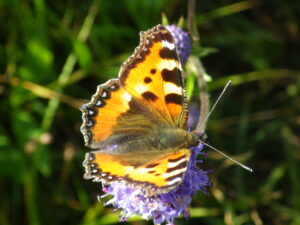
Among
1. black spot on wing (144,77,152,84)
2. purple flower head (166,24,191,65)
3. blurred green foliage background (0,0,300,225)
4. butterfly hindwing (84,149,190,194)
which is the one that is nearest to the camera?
butterfly hindwing (84,149,190,194)

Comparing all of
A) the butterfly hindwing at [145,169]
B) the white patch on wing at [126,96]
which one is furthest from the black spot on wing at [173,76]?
the butterfly hindwing at [145,169]

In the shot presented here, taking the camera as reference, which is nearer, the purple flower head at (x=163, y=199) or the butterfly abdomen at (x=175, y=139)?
the purple flower head at (x=163, y=199)

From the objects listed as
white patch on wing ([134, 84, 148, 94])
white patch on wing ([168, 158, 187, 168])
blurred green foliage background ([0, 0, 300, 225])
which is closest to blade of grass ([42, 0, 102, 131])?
blurred green foliage background ([0, 0, 300, 225])

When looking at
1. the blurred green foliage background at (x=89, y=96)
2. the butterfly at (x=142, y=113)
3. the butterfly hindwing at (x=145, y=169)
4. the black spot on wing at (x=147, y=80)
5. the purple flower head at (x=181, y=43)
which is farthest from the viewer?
the blurred green foliage background at (x=89, y=96)

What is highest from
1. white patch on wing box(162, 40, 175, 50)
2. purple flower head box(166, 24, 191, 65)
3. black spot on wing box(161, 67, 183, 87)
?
purple flower head box(166, 24, 191, 65)

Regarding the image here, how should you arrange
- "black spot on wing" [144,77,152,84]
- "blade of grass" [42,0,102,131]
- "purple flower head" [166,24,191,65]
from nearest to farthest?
"black spot on wing" [144,77,152,84]
"purple flower head" [166,24,191,65]
"blade of grass" [42,0,102,131]

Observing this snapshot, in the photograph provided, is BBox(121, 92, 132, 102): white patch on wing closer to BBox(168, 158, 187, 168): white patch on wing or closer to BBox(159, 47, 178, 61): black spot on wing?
BBox(159, 47, 178, 61): black spot on wing

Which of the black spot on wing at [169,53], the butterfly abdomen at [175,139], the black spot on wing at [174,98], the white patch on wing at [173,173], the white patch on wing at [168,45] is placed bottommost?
the white patch on wing at [173,173]

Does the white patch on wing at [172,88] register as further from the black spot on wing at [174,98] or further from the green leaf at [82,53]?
the green leaf at [82,53]
